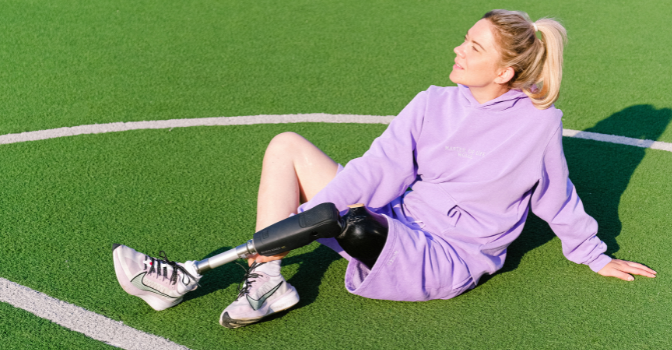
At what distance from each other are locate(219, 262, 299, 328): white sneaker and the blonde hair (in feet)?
3.99

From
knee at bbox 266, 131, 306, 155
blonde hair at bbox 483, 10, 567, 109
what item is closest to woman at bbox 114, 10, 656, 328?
blonde hair at bbox 483, 10, 567, 109

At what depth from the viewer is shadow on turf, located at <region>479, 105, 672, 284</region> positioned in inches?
120

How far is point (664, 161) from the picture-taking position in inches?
148

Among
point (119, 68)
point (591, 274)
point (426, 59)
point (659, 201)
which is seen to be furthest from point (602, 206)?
point (119, 68)

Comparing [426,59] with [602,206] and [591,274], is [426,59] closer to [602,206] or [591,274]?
[602,206]

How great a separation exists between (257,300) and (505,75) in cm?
129

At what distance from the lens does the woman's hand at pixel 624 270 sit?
273 centimetres

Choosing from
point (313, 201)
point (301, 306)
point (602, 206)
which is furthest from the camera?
point (602, 206)

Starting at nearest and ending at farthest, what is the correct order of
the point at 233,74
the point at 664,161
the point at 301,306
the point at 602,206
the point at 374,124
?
the point at 301,306, the point at 602,206, the point at 664,161, the point at 374,124, the point at 233,74

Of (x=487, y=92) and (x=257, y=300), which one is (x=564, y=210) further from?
(x=257, y=300)

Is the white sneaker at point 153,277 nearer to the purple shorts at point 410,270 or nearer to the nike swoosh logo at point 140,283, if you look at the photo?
the nike swoosh logo at point 140,283

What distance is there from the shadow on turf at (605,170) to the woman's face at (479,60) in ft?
2.96

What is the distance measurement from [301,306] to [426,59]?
3.06m

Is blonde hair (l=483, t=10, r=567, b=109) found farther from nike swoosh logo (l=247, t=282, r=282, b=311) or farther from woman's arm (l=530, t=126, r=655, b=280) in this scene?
nike swoosh logo (l=247, t=282, r=282, b=311)
